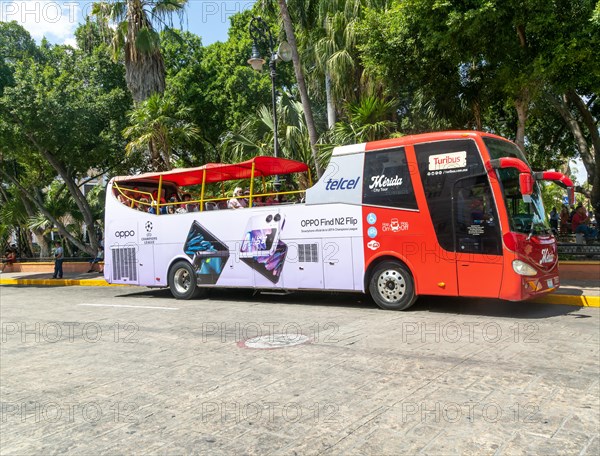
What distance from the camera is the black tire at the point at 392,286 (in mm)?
10031

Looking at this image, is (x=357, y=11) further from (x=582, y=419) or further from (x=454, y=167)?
(x=582, y=419)

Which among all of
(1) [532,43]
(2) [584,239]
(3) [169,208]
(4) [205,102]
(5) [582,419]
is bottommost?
(5) [582,419]

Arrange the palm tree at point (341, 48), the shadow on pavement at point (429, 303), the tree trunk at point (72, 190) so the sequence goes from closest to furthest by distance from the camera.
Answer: the shadow on pavement at point (429, 303), the palm tree at point (341, 48), the tree trunk at point (72, 190)

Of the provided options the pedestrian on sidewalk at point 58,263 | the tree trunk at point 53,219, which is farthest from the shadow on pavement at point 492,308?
the tree trunk at point 53,219

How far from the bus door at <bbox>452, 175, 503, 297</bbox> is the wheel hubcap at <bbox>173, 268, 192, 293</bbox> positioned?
7072 mm

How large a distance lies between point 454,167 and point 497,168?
28.6 inches

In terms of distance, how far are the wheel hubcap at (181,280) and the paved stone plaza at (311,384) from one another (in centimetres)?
360

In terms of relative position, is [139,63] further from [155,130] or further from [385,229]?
[385,229]

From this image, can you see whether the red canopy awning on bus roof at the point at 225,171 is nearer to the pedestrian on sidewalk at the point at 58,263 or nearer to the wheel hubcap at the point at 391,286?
the wheel hubcap at the point at 391,286

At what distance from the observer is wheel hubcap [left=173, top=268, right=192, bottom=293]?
535 inches

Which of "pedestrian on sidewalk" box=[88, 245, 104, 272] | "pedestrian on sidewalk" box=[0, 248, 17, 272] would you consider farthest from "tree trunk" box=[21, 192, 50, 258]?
"pedestrian on sidewalk" box=[88, 245, 104, 272]

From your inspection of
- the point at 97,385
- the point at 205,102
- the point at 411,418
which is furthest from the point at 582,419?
the point at 205,102

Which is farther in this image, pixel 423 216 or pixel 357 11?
pixel 357 11

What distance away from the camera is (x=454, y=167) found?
950 cm
